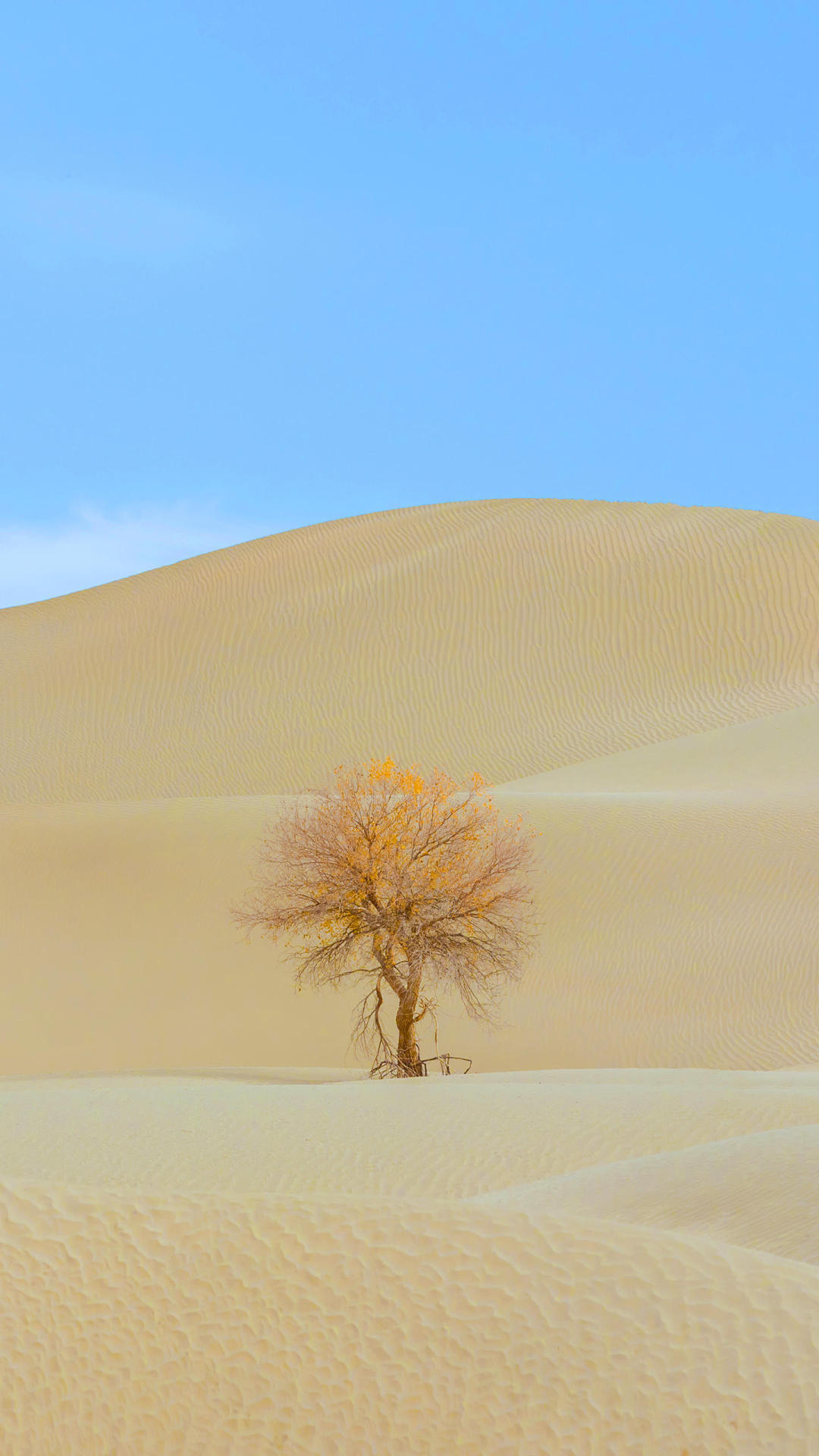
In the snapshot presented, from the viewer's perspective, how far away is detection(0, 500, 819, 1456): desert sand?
175cm

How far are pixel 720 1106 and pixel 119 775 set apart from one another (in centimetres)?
3038

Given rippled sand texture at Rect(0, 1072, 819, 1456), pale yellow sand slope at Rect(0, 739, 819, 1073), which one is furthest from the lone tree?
rippled sand texture at Rect(0, 1072, 819, 1456)

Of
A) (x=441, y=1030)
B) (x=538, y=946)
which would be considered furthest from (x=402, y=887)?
(x=538, y=946)

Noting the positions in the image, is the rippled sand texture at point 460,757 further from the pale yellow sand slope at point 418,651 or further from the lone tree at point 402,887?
the lone tree at point 402,887

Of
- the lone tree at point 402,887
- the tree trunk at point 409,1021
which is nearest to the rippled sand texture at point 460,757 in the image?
the tree trunk at point 409,1021

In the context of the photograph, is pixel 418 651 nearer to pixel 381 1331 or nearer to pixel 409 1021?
pixel 409 1021

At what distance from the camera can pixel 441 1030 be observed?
19.9 metres

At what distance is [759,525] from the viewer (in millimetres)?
47250

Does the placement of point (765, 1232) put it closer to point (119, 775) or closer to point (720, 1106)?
point (720, 1106)

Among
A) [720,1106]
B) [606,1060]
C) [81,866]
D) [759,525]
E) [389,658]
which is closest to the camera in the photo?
[720,1106]

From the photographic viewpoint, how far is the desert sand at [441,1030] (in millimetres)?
1746

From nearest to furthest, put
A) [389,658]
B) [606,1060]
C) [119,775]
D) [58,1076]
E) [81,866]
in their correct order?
[58,1076], [606,1060], [81,866], [119,775], [389,658]

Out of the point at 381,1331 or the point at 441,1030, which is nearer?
the point at 381,1331

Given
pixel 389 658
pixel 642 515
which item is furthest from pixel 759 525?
pixel 389 658
